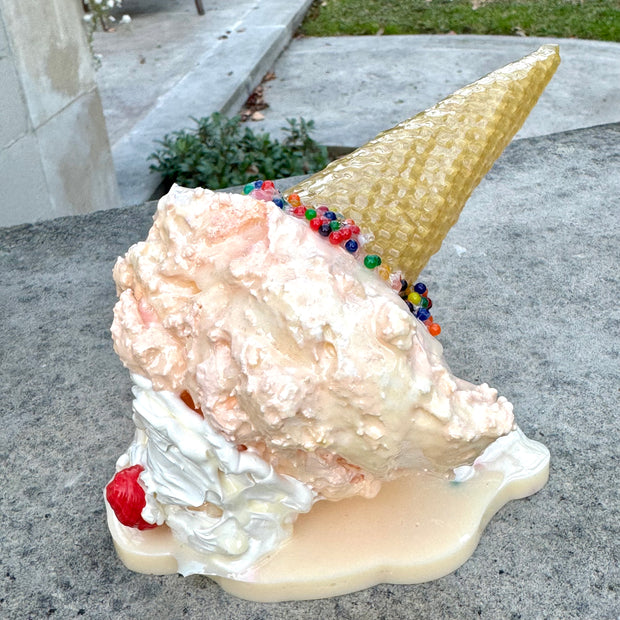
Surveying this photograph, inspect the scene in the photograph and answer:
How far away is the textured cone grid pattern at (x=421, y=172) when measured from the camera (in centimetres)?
162

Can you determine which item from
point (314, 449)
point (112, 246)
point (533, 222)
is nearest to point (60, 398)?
point (112, 246)

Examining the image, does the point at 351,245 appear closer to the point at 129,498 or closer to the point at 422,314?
the point at 422,314

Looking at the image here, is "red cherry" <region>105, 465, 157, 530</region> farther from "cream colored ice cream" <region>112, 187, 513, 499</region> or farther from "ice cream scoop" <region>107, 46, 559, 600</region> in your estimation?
"cream colored ice cream" <region>112, 187, 513, 499</region>

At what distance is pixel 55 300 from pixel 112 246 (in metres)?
0.39

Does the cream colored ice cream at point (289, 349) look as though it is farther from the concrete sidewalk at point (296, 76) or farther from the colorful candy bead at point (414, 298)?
the concrete sidewalk at point (296, 76)

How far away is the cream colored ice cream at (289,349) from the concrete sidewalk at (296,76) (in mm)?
2711

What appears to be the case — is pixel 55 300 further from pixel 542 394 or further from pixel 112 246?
pixel 542 394

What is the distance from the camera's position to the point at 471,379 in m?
2.14

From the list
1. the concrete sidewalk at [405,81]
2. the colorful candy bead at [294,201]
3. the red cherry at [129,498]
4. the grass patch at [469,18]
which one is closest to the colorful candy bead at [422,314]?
the colorful candy bead at [294,201]

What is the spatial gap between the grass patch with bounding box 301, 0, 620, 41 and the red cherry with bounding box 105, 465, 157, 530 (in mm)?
5740

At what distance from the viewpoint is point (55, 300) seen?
8.63 feet

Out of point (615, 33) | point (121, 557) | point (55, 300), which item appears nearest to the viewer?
point (121, 557)

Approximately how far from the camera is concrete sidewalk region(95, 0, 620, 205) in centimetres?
482

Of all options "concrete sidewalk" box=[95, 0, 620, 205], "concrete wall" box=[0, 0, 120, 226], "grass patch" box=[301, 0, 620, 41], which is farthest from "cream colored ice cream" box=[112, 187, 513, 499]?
"grass patch" box=[301, 0, 620, 41]
